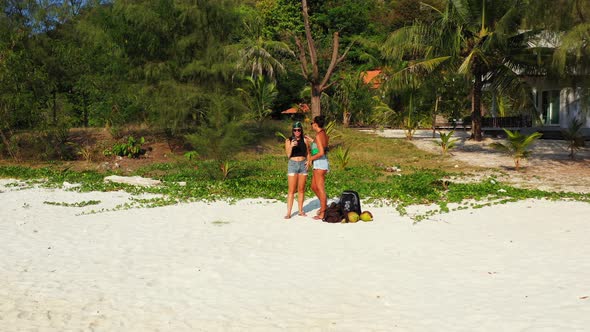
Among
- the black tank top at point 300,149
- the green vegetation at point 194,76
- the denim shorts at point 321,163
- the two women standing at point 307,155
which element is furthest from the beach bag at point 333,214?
the green vegetation at point 194,76

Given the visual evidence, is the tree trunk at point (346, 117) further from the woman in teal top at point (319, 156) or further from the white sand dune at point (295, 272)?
the woman in teal top at point (319, 156)

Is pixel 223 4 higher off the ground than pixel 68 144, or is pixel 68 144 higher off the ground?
pixel 223 4

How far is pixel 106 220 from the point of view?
388 inches

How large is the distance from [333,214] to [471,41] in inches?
597

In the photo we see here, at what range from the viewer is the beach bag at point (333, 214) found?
376 inches

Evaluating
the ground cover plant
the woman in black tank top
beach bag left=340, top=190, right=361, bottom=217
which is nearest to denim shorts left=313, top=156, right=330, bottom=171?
the woman in black tank top

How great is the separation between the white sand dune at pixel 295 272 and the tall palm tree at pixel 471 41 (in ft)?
39.1

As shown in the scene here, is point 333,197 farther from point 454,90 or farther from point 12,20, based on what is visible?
point 454,90

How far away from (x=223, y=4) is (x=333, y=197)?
13.0 meters

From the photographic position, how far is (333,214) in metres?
9.60

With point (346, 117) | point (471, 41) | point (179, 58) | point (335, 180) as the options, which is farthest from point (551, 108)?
point (179, 58)

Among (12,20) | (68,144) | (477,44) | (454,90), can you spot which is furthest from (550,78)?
(12,20)

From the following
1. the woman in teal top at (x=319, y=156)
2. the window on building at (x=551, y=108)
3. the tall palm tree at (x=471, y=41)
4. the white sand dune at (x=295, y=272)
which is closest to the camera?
the white sand dune at (x=295, y=272)

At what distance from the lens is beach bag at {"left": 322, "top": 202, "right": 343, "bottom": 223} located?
376 inches
